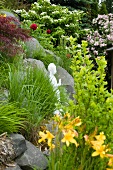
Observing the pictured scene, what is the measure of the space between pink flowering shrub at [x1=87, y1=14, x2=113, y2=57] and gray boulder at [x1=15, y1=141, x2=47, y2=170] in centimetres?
776

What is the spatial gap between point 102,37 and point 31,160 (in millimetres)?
Result: 8514

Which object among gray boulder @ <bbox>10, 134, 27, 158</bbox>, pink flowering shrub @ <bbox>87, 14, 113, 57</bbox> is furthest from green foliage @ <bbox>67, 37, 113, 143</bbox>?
pink flowering shrub @ <bbox>87, 14, 113, 57</bbox>

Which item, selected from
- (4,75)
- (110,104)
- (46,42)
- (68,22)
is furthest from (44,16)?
(110,104)

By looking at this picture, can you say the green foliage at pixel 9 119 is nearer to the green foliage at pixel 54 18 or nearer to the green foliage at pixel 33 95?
the green foliage at pixel 33 95

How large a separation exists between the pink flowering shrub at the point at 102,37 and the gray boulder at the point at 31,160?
7759 millimetres

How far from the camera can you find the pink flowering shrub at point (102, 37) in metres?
11.0

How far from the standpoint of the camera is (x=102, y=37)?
11359mm

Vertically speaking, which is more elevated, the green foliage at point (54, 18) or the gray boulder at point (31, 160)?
the green foliage at point (54, 18)

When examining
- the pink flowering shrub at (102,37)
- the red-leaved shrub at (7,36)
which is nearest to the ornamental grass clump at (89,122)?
the red-leaved shrub at (7,36)

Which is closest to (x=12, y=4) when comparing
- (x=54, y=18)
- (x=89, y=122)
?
(x=54, y=18)

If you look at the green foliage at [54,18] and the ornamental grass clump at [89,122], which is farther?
the green foliage at [54,18]

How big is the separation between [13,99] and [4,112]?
63 cm

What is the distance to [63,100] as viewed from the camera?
475 centimetres

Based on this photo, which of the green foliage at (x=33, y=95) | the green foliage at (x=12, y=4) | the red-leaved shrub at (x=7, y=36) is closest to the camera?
the green foliage at (x=33, y=95)
